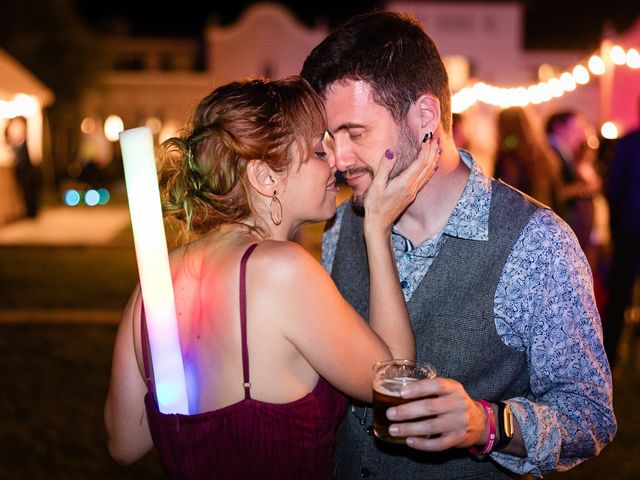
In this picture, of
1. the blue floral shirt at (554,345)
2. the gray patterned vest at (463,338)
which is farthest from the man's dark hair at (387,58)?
the blue floral shirt at (554,345)

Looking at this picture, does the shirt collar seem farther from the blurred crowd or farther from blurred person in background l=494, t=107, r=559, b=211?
blurred person in background l=494, t=107, r=559, b=211

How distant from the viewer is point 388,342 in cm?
207

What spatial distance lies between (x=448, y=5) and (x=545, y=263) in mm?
41344

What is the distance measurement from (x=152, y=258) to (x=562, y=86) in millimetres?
10985

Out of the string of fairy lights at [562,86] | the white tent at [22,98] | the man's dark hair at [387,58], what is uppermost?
the white tent at [22,98]

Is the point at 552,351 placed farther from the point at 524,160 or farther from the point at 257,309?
the point at 524,160

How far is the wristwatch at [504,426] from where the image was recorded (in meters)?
1.82

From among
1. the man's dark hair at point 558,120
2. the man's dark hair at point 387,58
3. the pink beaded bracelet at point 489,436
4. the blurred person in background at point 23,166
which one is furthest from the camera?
the blurred person in background at point 23,166

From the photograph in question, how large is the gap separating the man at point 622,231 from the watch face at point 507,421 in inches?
176

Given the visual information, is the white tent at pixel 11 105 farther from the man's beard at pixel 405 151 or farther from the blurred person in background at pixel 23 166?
the man's beard at pixel 405 151

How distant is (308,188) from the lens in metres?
2.29

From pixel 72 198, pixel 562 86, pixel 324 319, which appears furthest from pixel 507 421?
pixel 72 198

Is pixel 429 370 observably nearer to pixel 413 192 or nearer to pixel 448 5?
pixel 413 192

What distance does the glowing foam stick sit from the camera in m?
1.68
